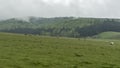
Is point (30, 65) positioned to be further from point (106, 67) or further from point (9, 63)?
point (106, 67)

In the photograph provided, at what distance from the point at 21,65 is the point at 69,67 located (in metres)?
7.78

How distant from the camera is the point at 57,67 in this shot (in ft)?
150

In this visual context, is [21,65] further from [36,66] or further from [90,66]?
[90,66]

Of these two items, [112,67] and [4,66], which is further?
[112,67]

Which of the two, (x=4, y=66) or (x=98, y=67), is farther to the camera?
(x=98, y=67)

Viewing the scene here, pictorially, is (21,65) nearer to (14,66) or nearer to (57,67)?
(14,66)

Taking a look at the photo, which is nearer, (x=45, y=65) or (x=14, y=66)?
(x=14, y=66)

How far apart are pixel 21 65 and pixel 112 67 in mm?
15711

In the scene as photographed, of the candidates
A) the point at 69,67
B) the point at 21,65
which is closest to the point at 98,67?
the point at 69,67

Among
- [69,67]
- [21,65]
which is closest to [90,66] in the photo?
[69,67]

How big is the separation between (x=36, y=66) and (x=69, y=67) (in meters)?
5.39

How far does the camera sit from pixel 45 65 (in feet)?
155

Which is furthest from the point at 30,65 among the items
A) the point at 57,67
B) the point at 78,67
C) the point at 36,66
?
the point at 78,67

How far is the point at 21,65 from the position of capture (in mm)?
45156
